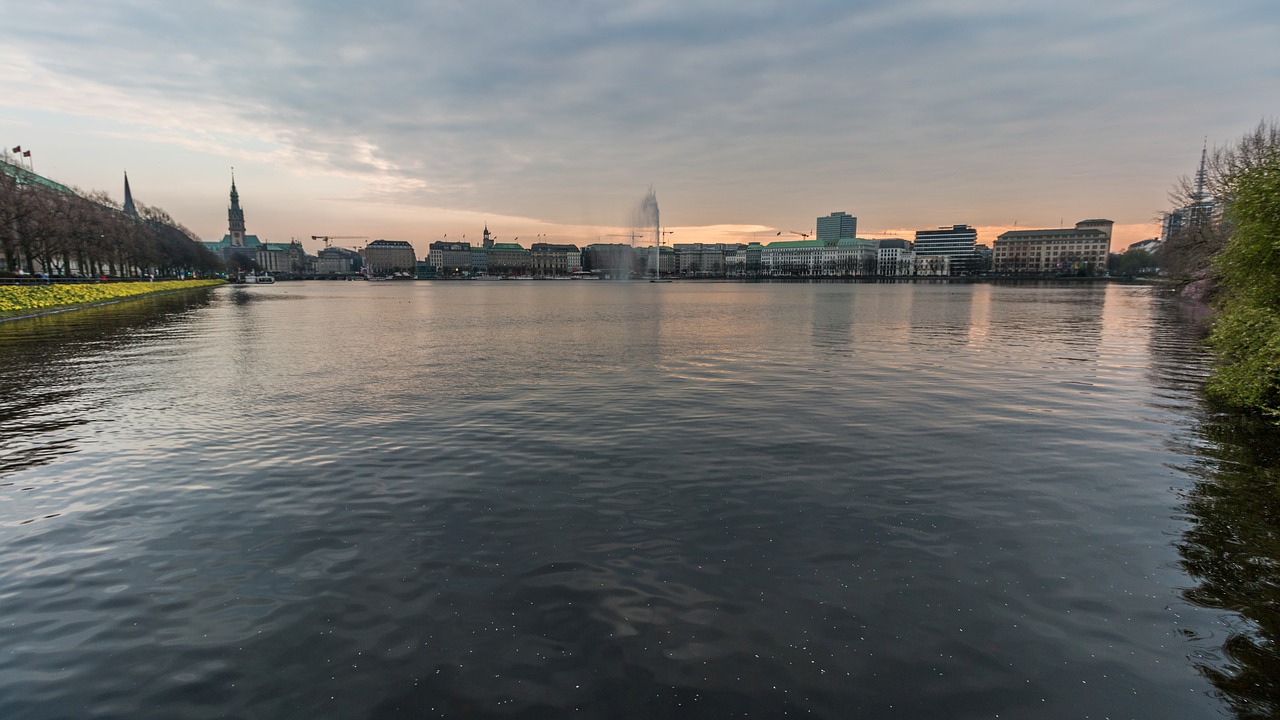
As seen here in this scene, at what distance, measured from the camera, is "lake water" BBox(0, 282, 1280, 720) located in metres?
6.90

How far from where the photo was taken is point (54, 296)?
6250 centimetres

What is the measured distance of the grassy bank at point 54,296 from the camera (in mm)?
53594

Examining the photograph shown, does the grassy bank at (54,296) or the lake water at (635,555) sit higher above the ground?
the grassy bank at (54,296)

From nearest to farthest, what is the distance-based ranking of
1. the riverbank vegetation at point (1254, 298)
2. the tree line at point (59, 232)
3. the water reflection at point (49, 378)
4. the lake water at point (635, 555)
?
the lake water at point (635, 555)
the water reflection at point (49, 378)
the riverbank vegetation at point (1254, 298)
the tree line at point (59, 232)

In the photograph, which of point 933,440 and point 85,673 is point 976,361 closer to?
point 933,440

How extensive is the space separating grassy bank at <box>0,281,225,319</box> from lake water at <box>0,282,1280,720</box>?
46.0 m

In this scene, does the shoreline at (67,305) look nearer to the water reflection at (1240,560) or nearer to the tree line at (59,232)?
the tree line at (59,232)

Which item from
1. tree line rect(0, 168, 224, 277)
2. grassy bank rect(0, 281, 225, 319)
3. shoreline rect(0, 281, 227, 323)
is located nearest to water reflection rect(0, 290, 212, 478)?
shoreline rect(0, 281, 227, 323)

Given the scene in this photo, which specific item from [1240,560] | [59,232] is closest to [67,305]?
[59,232]

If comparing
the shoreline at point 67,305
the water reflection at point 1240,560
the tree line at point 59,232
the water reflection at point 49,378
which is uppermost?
the tree line at point 59,232

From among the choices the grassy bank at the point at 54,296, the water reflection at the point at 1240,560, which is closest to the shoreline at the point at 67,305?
the grassy bank at the point at 54,296

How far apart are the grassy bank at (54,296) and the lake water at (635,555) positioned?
1812 inches

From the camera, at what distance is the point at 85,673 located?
7.13 metres

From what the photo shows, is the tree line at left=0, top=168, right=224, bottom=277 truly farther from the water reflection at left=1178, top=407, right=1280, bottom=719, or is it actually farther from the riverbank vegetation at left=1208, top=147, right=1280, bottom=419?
the riverbank vegetation at left=1208, top=147, right=1280, bottom=419
